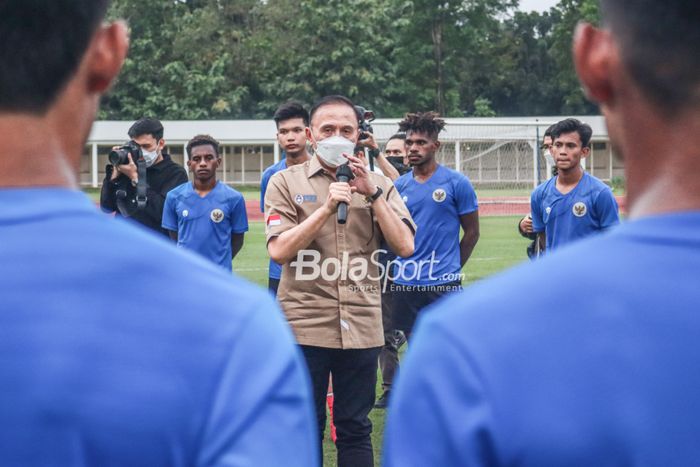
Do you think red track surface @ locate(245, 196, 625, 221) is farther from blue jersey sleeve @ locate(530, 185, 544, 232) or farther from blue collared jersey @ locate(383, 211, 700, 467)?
blue collared jersey @ locate(383, 211, 700, 467)

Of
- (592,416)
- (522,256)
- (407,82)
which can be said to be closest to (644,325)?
(592,416)

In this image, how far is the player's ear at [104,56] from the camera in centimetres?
151

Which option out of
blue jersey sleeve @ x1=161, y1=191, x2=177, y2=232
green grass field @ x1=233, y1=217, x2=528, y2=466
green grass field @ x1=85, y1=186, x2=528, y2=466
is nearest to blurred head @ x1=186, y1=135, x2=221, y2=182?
blue jersey sleeve @ x1=161, y1=191, x2=177, y2=232

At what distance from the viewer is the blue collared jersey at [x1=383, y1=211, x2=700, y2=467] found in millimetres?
1327

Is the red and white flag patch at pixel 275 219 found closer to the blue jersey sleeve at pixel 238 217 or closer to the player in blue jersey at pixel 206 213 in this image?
the player in blue jersey at pixel 206 213

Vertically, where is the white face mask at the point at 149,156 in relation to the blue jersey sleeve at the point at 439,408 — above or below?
above

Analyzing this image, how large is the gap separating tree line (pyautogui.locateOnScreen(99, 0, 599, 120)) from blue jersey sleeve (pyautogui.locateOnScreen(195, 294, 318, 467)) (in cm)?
5596

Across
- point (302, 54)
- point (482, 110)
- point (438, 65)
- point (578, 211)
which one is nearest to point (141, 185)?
point (578, 211)

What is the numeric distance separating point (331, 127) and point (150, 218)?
346 centimetres

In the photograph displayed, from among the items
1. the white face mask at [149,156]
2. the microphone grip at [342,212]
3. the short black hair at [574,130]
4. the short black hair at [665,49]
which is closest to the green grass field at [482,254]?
the short black hair at [574,130]

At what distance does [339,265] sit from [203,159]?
3.47m

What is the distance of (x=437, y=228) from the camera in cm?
905

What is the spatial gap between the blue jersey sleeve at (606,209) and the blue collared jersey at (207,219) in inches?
110

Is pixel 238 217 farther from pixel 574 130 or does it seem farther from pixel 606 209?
pixel 606 209
